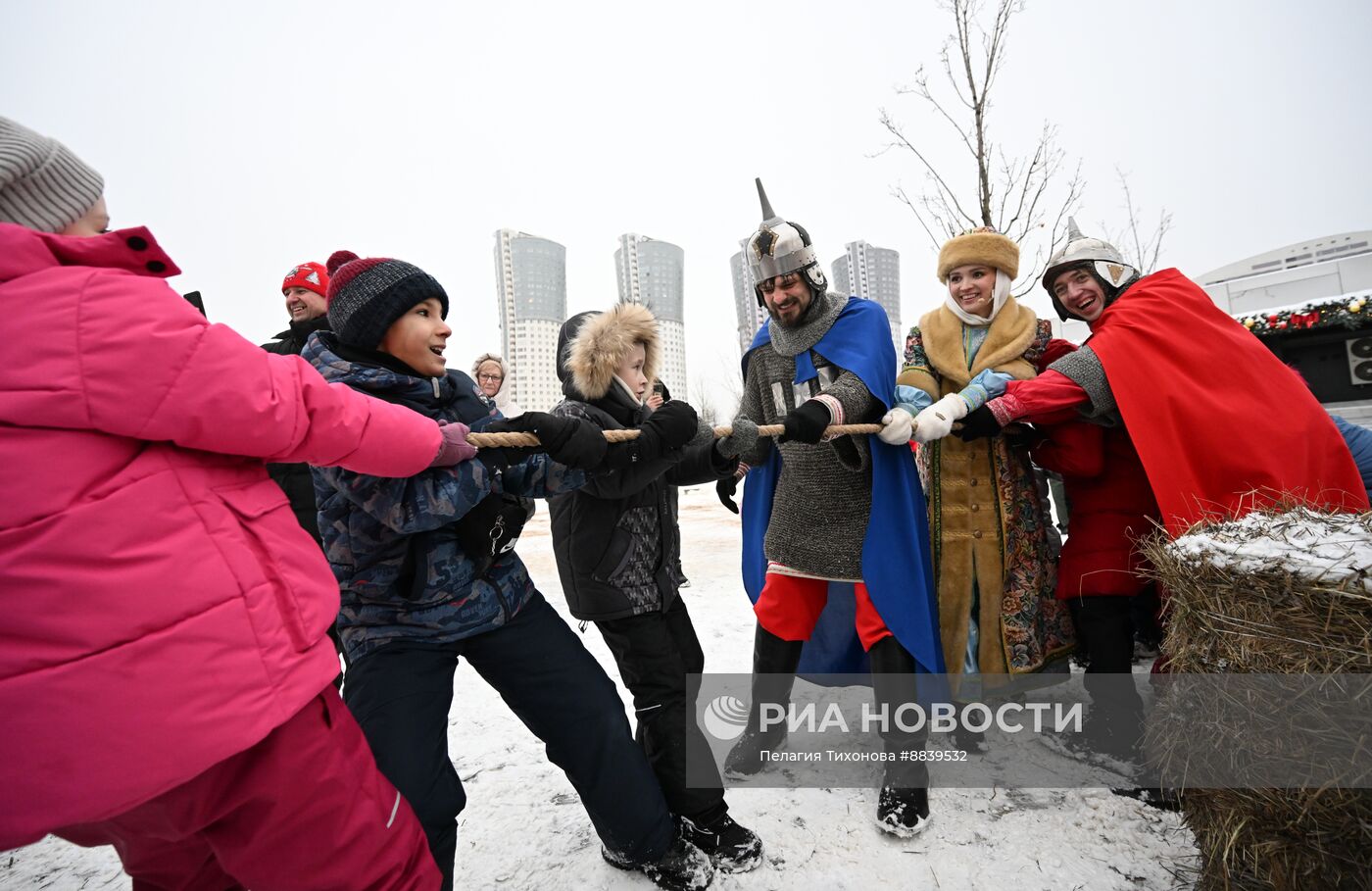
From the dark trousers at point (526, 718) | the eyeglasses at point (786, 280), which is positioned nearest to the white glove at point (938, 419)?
the eyeglasses at point (786, 280)

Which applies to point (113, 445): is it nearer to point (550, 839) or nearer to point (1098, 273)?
point (550, 839)

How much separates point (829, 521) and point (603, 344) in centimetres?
121

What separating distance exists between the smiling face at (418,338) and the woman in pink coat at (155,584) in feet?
1.64

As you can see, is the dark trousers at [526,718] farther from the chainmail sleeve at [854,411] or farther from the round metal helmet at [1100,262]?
the round metal helmet at [1100,262]

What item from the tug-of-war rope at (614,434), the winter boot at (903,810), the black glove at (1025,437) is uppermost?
the tug-of-war rope at (614,434)

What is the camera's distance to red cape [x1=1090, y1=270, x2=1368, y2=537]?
2.14m

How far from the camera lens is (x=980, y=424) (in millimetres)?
2477

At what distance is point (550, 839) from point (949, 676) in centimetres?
176

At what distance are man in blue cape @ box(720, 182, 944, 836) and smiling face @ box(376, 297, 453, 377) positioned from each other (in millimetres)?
1010

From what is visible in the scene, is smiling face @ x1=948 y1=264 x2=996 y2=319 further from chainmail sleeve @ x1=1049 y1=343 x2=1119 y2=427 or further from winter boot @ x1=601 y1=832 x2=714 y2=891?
winter boot @ x1=601 y1=832 x2=714 y2=891

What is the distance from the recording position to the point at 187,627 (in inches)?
40.3

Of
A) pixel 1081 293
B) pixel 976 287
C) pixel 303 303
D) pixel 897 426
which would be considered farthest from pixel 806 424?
pixel 303 303

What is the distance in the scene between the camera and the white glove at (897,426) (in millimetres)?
2457

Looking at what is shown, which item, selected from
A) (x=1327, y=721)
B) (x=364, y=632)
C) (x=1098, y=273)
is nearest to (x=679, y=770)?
(x=364, y=632)
